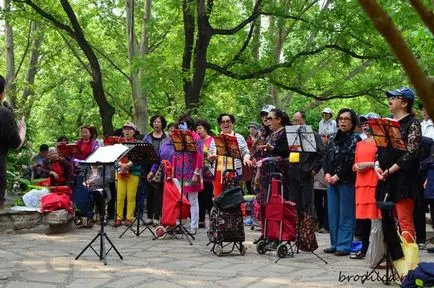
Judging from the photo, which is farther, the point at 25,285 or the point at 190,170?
the point at 190,170

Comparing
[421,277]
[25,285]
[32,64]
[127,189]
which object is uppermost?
[32,64]

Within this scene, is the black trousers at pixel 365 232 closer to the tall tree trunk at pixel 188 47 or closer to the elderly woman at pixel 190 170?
the elderly woman at pixel 190 170

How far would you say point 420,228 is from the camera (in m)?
9.43

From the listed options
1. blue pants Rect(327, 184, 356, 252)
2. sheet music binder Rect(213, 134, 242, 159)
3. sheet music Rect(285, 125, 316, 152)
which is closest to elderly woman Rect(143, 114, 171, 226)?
sheet music binder Rect(213, 134, 242, 159)

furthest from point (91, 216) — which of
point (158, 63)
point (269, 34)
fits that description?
point (269, 34)

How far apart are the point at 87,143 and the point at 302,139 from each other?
5.69 metres

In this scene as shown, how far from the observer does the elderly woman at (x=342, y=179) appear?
8492mm

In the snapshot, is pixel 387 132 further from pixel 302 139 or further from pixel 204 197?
pixel 204 197

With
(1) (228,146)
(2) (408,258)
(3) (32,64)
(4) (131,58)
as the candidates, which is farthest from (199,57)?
(3) (32,64)

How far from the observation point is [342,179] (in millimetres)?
A: 8539

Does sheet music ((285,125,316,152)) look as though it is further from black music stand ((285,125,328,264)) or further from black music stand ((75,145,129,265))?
black music stand ((75,145,129,265))

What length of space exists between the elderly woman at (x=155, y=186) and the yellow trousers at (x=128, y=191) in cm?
29

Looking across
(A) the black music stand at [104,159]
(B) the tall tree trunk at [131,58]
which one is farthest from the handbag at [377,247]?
(B) the tall tree trunk at [131,58]

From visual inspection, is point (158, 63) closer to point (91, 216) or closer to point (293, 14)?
point (293, 14)
